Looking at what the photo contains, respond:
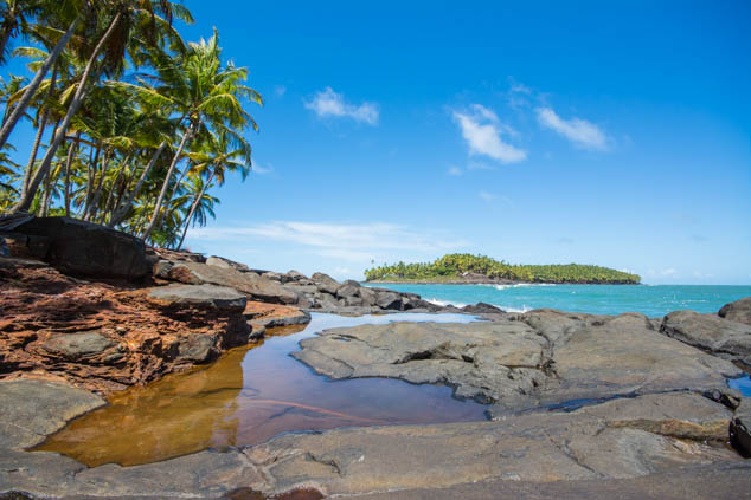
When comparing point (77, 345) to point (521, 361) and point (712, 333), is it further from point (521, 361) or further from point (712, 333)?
point (712, 333)

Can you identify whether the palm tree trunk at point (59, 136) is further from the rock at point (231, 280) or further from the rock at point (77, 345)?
the rock at point (77, 345)

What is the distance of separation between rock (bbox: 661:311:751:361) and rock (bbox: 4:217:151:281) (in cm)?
1631

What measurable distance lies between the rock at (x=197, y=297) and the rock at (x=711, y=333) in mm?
13362

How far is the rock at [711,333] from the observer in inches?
421

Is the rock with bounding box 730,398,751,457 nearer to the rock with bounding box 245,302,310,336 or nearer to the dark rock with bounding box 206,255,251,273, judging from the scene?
the rock with bounding box 245,302,310,336

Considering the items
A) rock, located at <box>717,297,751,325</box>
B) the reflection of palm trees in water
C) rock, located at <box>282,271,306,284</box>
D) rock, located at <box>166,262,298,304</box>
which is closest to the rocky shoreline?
rock, located at <box>166,262,298,304</box>

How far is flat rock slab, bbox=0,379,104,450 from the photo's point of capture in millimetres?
4379

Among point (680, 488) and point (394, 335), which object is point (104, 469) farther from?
point (394, 335)

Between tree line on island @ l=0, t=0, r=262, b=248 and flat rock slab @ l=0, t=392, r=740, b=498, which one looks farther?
tree line on island @ l=0, t=0, r=262, b=248

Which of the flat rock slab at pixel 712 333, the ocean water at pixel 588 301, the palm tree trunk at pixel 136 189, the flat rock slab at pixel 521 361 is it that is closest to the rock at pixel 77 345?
the flat rock slab at pixel 521 361

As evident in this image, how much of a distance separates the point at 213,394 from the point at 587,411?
19.1ft

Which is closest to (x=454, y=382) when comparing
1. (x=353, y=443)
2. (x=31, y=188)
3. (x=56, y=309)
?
(x=353, y=443)

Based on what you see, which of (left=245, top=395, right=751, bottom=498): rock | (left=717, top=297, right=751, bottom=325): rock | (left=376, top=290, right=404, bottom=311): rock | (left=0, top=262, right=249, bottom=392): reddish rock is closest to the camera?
(left=245, top=395, right=751, bottom=498): rock

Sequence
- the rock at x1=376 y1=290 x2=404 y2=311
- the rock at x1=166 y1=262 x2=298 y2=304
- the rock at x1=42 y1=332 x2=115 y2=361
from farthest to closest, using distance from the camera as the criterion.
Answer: the rock at x1=376 y1=290 x2=404 y2=311 < the rock at x1=166 y1=262 x2=298 y2=304 < the rock at x1=42 y1=332 x2=115 y2=361
